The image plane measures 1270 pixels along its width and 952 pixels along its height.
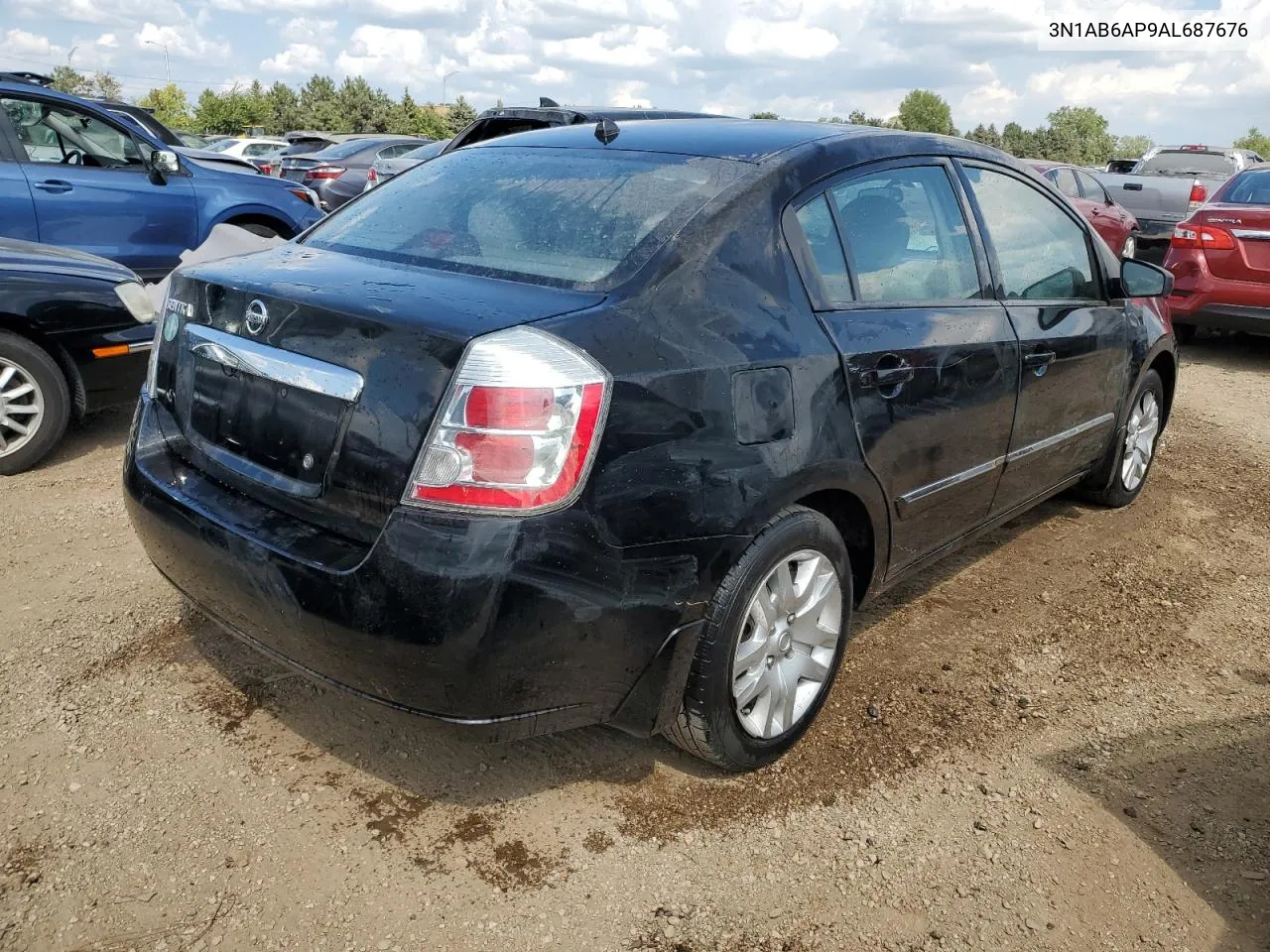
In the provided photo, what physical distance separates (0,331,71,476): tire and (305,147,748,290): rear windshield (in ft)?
7.83

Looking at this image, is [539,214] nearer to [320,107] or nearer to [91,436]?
[91,436]

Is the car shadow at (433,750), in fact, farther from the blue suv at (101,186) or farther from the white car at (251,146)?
the white car at (251,146)

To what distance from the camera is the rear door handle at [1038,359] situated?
3575 mm

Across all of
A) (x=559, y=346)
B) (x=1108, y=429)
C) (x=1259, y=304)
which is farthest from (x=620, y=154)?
(x=1259, y=304)

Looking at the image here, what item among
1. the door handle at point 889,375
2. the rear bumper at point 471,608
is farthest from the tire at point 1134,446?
the rear bumper at point 471,608

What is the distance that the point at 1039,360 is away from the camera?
365 cm

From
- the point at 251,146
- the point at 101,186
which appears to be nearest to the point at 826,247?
the point at 101,186

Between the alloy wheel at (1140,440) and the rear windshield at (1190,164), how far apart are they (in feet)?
45.2

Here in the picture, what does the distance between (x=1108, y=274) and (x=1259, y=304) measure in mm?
4961

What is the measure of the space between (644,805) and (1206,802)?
150 cm

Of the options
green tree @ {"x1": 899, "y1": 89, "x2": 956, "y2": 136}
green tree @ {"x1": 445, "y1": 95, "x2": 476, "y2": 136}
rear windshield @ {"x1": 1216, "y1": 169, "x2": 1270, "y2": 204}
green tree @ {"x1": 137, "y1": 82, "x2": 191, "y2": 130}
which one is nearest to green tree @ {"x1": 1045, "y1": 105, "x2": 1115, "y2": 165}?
green tree @ {"x1": 899, "y1": 89, "x2": 956, "y2": 136}

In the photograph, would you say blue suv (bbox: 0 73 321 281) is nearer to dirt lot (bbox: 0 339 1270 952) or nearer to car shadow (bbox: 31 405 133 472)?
car shadow (bbox: 31 405 133 472)

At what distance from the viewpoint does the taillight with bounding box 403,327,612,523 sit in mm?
2143

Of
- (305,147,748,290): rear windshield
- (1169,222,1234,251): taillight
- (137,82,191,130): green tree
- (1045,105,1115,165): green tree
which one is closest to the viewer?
(305,147,748,290): rear windshield
